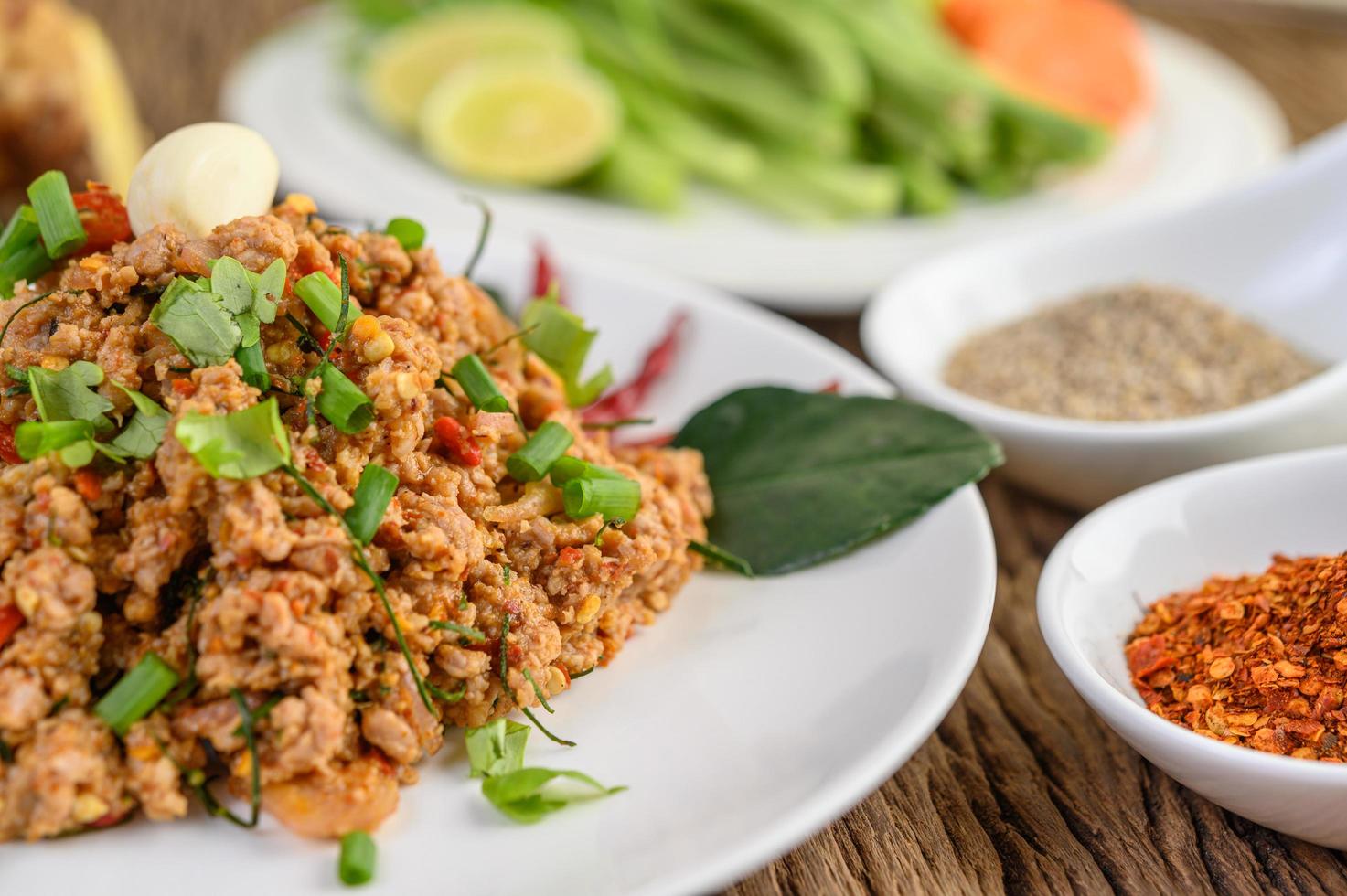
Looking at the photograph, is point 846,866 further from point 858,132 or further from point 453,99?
point 858,132

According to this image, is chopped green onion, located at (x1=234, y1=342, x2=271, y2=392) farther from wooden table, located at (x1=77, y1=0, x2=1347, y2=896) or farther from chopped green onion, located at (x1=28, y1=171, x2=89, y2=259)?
wooden table, located at (x1=77, y1=0, x2=1347, y2=896)

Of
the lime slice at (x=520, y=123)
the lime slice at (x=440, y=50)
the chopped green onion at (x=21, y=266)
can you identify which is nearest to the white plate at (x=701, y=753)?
the chopped green onion at (x=21, y=266)

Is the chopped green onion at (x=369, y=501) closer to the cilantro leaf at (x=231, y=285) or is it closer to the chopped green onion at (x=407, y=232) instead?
the cilantro leaf at (x=231, y=285)

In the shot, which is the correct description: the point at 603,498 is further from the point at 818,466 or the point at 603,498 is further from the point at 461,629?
the point at 818,466

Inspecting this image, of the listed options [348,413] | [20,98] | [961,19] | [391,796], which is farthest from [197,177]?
[961,19]

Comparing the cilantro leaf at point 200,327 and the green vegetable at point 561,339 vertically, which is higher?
the cilantro leaf at point 200,327

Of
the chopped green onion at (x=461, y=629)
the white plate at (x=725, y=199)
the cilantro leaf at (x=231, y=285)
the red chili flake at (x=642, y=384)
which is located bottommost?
the white plate at (x=725, y=199)

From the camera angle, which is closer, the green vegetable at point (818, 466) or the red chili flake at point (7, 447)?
the red chili flake at point (7, 447)

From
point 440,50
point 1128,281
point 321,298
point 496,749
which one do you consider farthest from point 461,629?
point 440,50
